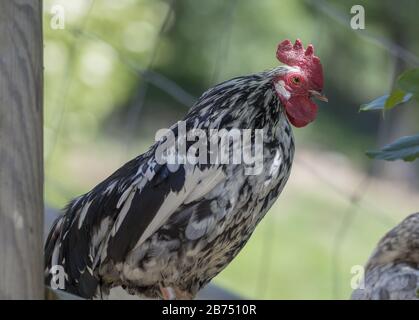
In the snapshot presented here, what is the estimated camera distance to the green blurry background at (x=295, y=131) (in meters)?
4.68

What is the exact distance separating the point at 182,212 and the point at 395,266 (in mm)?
729

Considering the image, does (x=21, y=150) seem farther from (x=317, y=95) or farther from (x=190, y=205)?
(x=317, y=95)

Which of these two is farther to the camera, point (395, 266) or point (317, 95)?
point (395, 266)

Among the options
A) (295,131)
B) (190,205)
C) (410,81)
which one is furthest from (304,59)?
(295,131)

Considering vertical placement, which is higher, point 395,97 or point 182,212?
point 395,97

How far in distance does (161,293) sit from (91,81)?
10.6 ft

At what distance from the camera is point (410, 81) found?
4.31 ft

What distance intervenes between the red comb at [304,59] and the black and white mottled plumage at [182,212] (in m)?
0.03

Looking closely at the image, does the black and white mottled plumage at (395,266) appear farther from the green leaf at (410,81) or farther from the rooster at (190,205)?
the green leaf at (410,81)

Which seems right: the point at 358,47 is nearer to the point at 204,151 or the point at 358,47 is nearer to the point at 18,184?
the point at 204,151
